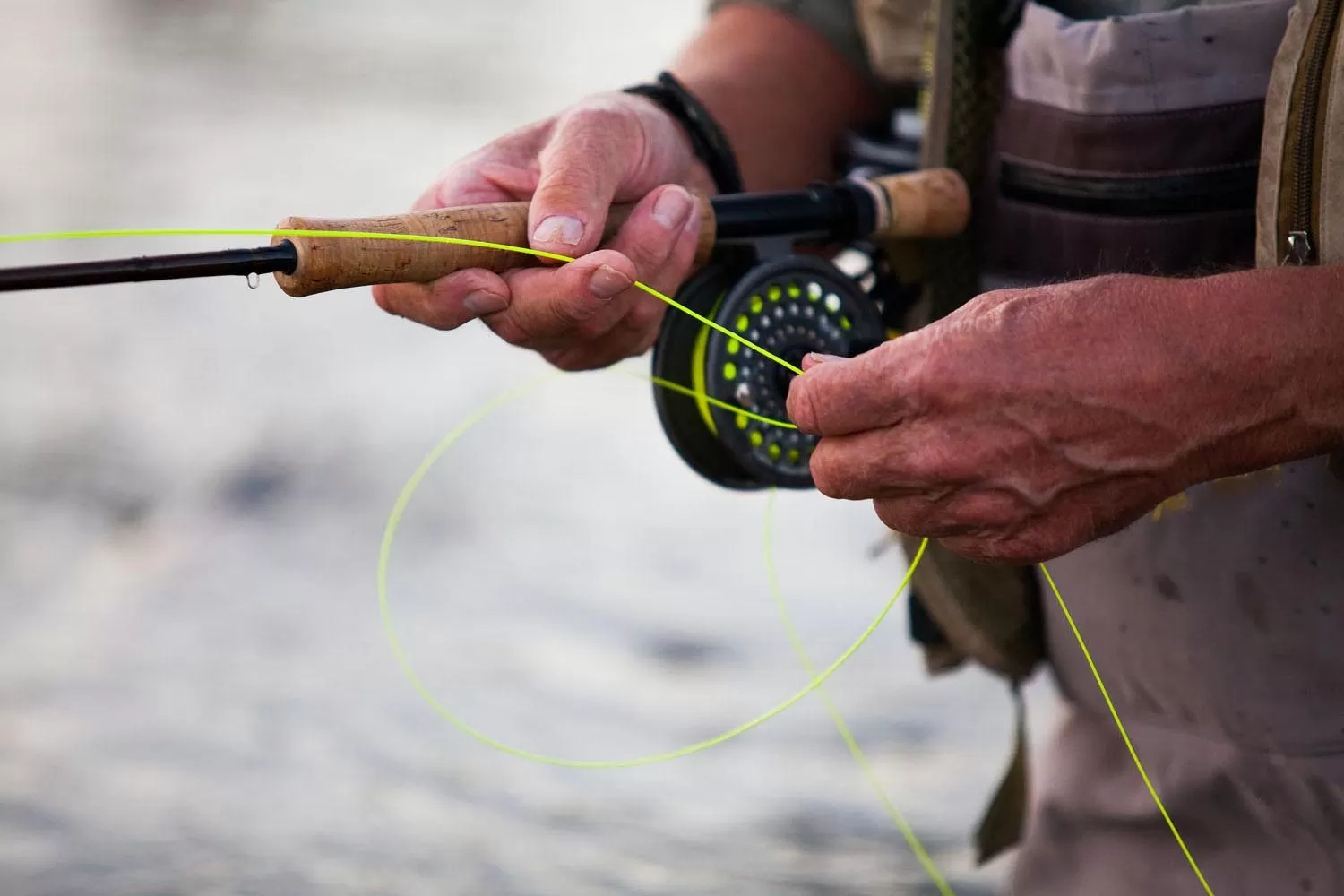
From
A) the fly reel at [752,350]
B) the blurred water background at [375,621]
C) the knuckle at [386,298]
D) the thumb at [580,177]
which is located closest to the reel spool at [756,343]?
the fly reel at [752,350]

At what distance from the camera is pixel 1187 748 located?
1.26m

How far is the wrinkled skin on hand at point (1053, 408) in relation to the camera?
902 mm

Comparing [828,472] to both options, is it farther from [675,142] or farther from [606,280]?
[675,142]

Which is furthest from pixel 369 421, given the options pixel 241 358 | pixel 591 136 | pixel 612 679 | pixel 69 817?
pixel 591 136

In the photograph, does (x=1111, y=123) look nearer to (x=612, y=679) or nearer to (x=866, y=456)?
(x=866, y=456)

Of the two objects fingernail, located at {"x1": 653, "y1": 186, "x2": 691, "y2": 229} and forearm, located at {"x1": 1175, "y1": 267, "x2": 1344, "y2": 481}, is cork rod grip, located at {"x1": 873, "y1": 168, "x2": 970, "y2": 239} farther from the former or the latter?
forearm, located at {"x1": 1175, "y1": 267, "x2": 1344, "y2": 481}

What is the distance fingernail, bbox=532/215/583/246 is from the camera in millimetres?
1080

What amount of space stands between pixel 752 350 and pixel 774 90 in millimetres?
442

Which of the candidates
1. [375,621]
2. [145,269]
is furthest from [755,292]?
[375,621]

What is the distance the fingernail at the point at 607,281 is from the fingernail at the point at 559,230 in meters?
0.05

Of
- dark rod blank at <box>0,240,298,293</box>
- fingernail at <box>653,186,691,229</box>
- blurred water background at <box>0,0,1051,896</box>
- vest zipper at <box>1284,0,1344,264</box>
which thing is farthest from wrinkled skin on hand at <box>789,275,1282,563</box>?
blurred water background at <box>0,0,1051,896</box>

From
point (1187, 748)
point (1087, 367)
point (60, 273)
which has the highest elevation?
point (60, 273)

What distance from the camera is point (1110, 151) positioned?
3.95 ft

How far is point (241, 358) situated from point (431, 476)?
29.7 inches
